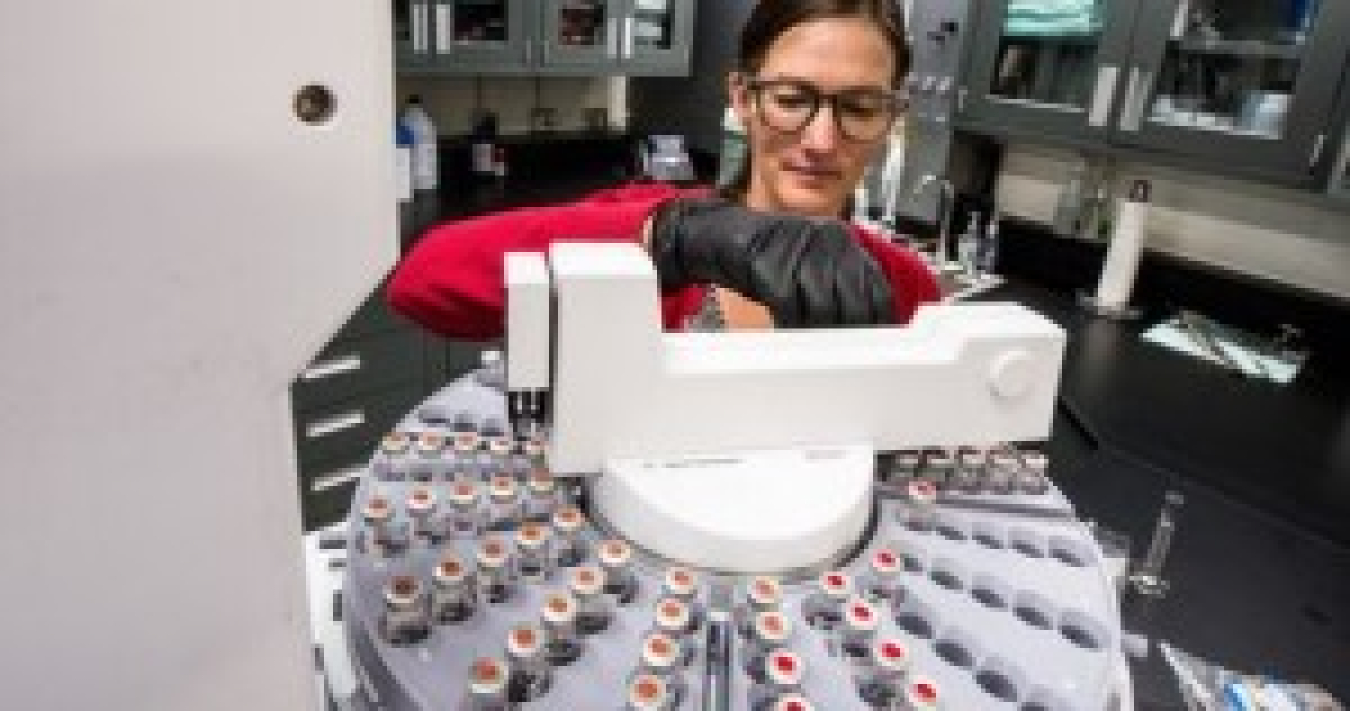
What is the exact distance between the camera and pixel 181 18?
10.5 inches

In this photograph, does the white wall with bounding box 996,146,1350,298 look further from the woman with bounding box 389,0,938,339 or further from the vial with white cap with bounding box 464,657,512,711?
the vial with white cap with bounding box 464,657,512,711

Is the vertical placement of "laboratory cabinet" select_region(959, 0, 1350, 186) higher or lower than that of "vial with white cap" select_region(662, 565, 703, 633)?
higher

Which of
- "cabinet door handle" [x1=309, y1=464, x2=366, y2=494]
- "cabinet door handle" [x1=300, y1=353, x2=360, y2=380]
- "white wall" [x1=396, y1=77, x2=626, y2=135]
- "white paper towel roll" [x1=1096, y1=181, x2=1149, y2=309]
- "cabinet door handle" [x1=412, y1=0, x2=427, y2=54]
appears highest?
"cabinet door handle" [x1=412, y1=0, x2=427, y2=54]

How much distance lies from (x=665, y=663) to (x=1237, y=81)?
90.4 inches

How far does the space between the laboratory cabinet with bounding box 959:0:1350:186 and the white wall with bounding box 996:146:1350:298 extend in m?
0.29

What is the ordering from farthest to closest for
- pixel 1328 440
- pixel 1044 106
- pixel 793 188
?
1. pixel 1044 106
2. pixel 1328 440
3. pixel 793 188

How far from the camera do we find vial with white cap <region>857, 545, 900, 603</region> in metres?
0.55

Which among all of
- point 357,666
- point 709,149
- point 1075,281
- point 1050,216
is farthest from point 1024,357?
point 709,149

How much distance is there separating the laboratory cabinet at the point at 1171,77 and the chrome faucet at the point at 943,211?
0.73 ft

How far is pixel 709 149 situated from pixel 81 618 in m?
3.16

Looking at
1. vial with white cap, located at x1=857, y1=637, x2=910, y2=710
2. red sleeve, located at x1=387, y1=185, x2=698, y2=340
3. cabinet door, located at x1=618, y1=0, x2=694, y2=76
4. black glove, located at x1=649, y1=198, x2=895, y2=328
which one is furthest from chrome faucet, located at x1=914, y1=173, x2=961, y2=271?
vial with white cap, located at x1=857, y1=637, x2=910, y2=710

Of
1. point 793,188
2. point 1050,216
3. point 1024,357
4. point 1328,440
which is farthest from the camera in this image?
point 1050,216

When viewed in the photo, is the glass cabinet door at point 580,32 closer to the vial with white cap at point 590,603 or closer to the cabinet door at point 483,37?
the cabinet door at point 483,37

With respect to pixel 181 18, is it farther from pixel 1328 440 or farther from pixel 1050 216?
pixel 1050 216
